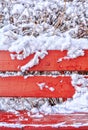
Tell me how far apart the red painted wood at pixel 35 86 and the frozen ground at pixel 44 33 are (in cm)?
7

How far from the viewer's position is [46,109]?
2.54m

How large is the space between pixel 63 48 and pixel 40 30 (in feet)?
2.97

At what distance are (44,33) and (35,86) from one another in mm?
907

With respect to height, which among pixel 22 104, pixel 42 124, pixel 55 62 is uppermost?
pixel 55 62

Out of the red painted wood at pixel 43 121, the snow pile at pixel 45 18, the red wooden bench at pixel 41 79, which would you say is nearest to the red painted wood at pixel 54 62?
the red wooden bench at pixel 41 79

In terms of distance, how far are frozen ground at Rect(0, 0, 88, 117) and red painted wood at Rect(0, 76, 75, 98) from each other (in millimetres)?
67

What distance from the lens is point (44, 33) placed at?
10.6 feet

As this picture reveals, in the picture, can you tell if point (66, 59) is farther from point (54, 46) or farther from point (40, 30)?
point (40, 30)

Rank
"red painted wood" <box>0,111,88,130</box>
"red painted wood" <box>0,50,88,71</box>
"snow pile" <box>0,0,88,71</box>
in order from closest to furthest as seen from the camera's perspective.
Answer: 1. "red painted wood" <box>0,111,88,130</box>
2. "red painted wood" <box>0,50,88,71</box>
3. "snow pile" <box>0,0,88,71</box>

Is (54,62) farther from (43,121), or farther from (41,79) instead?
(43,121)

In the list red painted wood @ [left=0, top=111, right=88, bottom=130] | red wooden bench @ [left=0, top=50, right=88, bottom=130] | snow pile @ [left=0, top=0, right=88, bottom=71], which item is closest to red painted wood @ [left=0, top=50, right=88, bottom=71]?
red wooden bench @ [left=0, top=50, right=88, bottom=130]

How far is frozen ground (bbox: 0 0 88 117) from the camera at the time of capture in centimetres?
244

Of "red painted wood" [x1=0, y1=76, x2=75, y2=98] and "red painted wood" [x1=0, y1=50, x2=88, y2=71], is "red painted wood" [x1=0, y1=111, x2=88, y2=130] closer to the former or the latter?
"red painted wood" [x1=0, y1=76, x2=75, y2=98]

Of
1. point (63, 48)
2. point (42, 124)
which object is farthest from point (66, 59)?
point (42, 124)
